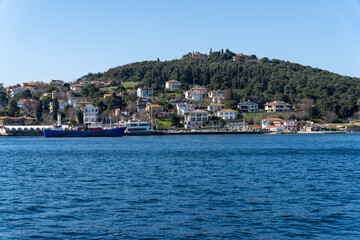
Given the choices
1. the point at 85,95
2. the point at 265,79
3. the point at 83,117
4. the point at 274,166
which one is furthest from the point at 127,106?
the point at 274,166

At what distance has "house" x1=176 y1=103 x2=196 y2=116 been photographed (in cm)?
11380

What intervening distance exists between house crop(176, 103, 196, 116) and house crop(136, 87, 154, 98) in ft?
64.3

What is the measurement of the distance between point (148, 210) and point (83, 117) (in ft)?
320

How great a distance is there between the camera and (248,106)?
11862 cm

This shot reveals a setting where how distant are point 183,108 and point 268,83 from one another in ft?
128

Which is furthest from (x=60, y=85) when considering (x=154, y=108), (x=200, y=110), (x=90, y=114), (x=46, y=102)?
(x=200, y=110)

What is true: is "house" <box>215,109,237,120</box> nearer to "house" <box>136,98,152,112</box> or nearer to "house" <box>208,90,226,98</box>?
"house" <box>208,90,226,98</box>

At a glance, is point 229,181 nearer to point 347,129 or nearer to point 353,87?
point 347,129

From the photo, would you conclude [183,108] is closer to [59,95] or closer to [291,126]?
[291,126]

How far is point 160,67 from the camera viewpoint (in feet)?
570

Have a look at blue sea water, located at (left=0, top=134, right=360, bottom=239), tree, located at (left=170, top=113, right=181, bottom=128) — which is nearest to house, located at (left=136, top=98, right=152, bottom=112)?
tree, located at (left=170, top=113, right=181, bottom=128)

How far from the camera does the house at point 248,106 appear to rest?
118 meters

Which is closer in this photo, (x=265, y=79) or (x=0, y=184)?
(x=0, y=184)

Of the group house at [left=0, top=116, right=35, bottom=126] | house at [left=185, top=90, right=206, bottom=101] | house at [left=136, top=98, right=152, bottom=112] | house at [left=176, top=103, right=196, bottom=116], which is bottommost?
house at [left=0, top=116, right=35, bottom=126]
